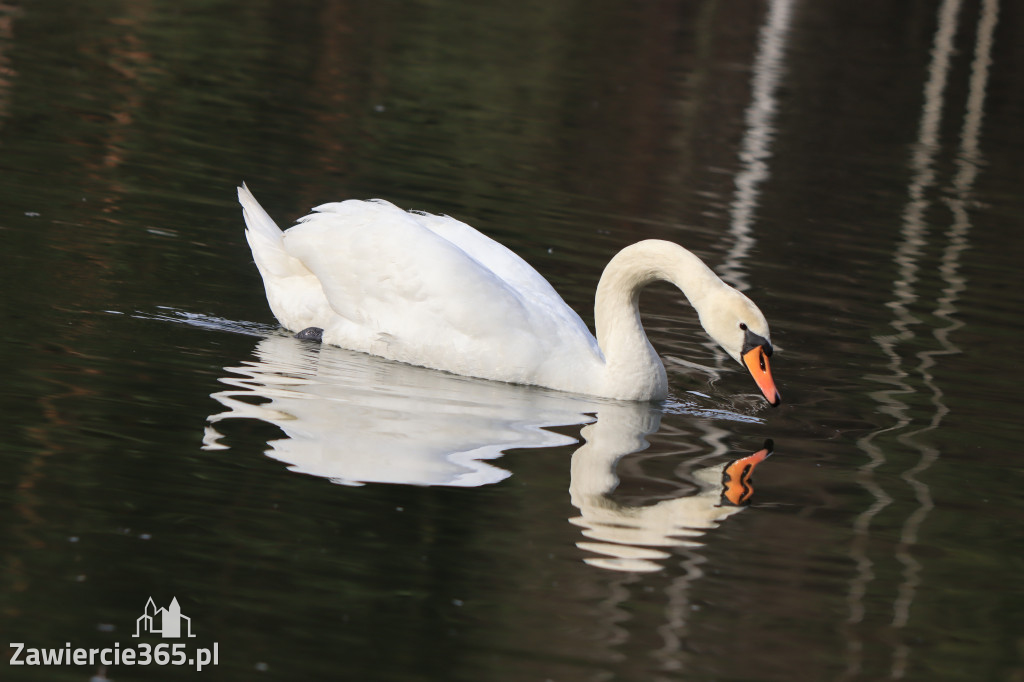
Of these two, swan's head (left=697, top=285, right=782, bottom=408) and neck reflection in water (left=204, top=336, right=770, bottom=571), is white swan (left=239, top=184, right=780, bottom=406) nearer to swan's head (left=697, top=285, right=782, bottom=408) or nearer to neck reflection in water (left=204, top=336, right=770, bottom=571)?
swan's head (left=697, top=285, right=782, bottom=408)

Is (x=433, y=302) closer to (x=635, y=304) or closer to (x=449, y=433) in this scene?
(x=635, y=304)

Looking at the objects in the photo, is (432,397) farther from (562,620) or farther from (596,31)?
(596,31)

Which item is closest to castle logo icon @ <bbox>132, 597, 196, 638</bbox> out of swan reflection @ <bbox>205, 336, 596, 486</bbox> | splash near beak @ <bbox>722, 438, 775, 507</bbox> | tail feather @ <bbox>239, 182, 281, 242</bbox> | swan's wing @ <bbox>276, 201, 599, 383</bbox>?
swan reflection @ <bbox>205, 336, 596, 486</bbox>

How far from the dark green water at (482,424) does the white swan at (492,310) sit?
0.63 feet

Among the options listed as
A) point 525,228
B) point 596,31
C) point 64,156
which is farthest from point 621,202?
point 596,31

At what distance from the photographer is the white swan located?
885cm

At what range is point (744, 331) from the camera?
8.60 metres

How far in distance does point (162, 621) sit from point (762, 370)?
13.6 ft

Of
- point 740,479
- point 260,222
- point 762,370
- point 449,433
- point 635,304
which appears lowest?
point 740,479

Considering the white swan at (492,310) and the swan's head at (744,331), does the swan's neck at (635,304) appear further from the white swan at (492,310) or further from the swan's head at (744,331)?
the swan's head at (744,331)

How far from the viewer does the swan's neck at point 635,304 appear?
8.88m

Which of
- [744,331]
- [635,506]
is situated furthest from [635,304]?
[635,506]

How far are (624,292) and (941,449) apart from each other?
2.03 metres

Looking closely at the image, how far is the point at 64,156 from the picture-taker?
1315 centimetres
